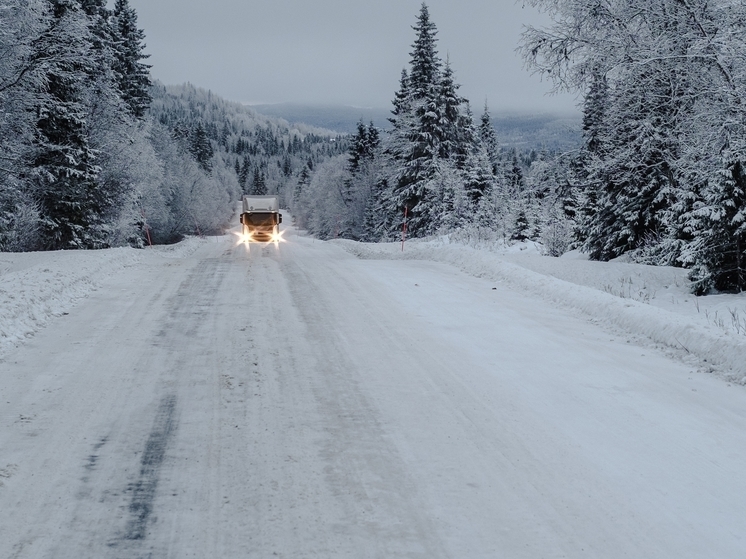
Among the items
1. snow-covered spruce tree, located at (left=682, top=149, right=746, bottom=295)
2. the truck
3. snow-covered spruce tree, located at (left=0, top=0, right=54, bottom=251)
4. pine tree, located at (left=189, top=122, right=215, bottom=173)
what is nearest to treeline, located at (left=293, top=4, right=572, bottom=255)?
the truck

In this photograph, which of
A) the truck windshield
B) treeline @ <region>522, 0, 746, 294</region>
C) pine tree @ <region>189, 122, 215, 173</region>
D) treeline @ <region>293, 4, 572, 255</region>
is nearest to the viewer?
treeline @ <region>522, 0, 746, 294</region>

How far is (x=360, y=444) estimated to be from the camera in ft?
14.2

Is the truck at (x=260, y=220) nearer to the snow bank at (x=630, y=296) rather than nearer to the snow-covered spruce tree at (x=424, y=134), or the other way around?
the snow-covered spruce tree at (x=424, y=134)

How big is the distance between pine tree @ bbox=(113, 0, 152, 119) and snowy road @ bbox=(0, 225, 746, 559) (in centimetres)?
3375

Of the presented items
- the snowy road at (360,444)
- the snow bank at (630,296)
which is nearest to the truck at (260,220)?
the snow bank at (630,296)

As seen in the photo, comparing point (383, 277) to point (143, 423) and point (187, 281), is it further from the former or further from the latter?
point (143, 423)

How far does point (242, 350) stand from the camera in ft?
21.8

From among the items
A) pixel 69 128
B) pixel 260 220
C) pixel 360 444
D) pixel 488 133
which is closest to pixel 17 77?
pixel 69 128

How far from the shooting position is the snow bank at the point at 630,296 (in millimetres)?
6504

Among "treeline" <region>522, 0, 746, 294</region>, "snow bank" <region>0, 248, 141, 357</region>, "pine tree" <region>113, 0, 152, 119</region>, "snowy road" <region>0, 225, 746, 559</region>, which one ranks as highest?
"pine tree" <region>113, 0, 152, 119</region>

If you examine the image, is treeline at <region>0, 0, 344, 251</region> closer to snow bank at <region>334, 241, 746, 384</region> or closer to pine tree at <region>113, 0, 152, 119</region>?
pine tree at <region>113, 0, 152, 119</region>

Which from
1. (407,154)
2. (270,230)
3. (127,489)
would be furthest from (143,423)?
(407,154)

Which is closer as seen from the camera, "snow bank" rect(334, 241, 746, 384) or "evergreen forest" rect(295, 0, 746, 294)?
"snow bank" rect(334, 241, 746, 384)

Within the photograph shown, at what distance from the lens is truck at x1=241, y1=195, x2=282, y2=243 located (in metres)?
29.8
